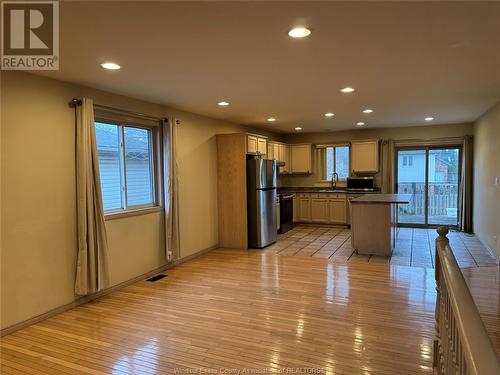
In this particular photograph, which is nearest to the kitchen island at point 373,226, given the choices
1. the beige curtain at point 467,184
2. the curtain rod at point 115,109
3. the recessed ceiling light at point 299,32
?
the beige curtain at point 467,184

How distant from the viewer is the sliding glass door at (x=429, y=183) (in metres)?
8.05

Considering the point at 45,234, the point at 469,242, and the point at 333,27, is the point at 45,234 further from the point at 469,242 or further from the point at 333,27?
the point at 469,242

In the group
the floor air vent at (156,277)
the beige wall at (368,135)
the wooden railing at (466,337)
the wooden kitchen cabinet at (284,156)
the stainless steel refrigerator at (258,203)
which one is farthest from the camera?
the wooden kitchen cabinet at (284,156)

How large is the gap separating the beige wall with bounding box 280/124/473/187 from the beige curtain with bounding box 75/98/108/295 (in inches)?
249

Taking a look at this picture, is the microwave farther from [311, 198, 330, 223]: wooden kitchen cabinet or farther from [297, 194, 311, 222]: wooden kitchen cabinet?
[297, 194, 311, 222]: wooden kitchen cabinet

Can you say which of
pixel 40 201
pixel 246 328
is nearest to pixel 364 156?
pixel 246 328

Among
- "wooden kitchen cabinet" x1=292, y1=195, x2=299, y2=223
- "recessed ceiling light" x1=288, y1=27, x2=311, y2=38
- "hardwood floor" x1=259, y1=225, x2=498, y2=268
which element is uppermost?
"recessed ceiling light" x1=288, y1=27, x2=311, y2=38

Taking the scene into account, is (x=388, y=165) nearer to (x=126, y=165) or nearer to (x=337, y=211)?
(x=337, y=211)

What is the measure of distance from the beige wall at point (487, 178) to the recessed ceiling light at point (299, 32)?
428 cm

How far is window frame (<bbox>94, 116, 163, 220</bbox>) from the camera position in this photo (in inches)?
171

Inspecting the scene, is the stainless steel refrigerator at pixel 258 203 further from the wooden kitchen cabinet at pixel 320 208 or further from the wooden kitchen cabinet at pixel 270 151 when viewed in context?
the wooden kitchen cabinet at pixel 320 208

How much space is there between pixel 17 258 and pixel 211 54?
2.55m

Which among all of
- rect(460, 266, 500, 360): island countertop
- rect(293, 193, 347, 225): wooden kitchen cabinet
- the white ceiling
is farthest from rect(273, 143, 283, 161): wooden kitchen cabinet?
rect(460, 266, 500, 360): island countertop

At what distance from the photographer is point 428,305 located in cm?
359
